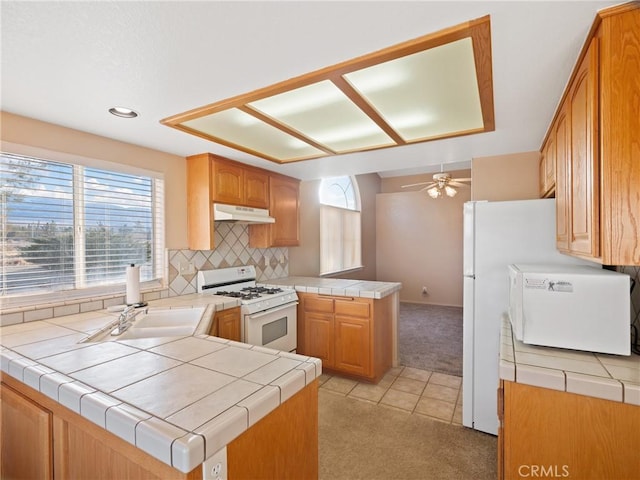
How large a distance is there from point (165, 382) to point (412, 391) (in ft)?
8.01

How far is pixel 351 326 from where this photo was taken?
3082 mm

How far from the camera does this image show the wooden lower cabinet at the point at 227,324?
2406 mm

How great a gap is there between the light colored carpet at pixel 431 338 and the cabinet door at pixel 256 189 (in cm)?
229

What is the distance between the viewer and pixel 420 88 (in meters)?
1.62

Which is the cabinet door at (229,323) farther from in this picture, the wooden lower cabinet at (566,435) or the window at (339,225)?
the window at (339,225)

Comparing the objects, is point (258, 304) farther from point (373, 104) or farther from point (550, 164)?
point (550, 164)

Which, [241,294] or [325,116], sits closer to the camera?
[325,116]

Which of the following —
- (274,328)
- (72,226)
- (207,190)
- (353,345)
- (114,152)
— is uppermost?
(114,152)

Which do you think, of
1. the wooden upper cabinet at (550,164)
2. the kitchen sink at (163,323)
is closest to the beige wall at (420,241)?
the wooden upper cabinet at (550,164)

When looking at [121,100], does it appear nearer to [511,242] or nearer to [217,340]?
[217,340]

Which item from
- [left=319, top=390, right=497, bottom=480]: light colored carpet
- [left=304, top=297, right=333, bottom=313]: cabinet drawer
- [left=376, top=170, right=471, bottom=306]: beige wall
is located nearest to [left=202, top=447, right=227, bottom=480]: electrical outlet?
[left=319, top=390, right=497, bottom=480]: light colored carpet

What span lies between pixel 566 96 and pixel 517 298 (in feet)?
3.42

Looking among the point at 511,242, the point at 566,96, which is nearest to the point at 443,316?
the point at 511,242

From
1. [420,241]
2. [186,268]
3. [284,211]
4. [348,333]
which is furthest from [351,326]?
[420,241]
